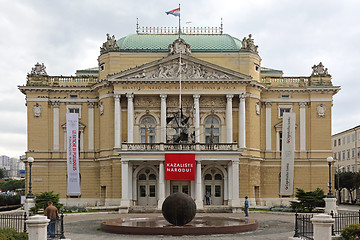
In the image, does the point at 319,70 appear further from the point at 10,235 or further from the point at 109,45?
the point at 10,235

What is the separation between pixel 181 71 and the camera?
65750 millimetres

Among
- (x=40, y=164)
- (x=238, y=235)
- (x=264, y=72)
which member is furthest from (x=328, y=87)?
(x=238, y=235)

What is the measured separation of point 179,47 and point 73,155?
55.9 ft

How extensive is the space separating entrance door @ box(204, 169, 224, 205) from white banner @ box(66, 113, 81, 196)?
14574 mm

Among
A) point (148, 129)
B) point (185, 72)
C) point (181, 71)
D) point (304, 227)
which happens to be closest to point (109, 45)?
point (181, 71)

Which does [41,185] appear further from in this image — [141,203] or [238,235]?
[238,235]

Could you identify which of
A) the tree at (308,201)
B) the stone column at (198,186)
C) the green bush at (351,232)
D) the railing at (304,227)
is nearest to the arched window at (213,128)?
the stone column at (198,186)

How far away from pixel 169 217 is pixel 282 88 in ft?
130

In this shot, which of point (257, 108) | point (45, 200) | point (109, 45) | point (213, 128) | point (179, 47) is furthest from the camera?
point (109, 45)

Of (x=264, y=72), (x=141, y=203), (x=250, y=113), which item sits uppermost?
(x=264, y=72)

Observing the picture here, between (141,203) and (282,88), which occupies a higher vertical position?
(282,88)

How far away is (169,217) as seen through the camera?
34.1 metres

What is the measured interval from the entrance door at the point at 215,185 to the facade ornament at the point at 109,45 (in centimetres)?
1803

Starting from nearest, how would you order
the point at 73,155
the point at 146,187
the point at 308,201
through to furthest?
1. the point at 308,201
2. the point at 146,187
3. the point at 73,155
